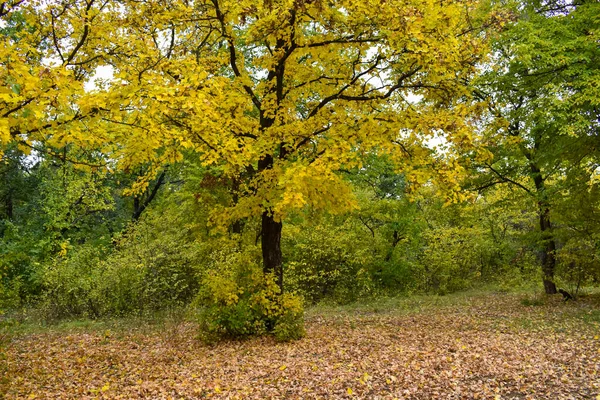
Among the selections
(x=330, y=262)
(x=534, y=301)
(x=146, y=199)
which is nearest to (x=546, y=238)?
(x=534, y=301)

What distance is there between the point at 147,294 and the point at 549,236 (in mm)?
10677

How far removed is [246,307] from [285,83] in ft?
15.2

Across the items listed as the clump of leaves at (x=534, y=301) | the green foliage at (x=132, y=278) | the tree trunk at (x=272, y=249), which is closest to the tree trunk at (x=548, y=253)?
the clump of leaves at (x=534, y=301)

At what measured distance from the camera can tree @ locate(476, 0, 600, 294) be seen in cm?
912

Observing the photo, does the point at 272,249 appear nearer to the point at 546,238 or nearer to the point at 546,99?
the point at 546,99

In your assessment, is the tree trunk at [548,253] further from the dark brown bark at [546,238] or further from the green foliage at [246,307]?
the green foliage at [246,307]

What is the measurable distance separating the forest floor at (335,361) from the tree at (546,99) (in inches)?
139

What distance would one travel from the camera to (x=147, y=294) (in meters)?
11.4

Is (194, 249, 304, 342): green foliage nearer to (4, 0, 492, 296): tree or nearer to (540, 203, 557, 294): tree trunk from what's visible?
(4, 0, 492, 296): tree

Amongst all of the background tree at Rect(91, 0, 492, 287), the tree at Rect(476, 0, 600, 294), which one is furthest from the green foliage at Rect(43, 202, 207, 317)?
the tree at Rect(476, 0, 600, 294)

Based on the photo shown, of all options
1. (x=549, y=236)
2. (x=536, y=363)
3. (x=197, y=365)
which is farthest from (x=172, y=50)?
(x=549, y=236)

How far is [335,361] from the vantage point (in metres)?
6.80

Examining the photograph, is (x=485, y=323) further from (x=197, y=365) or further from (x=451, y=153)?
(x=197, y=365)

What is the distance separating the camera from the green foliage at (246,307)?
8367mm
